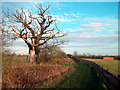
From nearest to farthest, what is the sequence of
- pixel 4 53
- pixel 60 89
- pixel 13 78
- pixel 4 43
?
pixel 60 89
pixel 13 78
pixel 4 53
pixel 4 43

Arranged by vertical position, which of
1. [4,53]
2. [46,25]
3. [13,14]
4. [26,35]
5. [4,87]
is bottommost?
[4,87]

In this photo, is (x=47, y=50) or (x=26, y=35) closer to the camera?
(x=47, y=50)

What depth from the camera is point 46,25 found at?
95.5 ft

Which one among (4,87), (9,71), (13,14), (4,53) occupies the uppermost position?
(13,14)

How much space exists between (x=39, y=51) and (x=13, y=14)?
9.11m

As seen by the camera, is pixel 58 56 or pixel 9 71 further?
pixel 58 56

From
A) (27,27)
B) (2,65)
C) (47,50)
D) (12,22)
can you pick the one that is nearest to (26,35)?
(27,27)

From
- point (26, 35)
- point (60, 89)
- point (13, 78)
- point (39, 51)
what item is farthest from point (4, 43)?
point (26, 35)

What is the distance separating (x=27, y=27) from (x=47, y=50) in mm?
6444

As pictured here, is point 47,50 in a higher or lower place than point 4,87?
higher

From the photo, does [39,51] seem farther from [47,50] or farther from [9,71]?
[9,71]

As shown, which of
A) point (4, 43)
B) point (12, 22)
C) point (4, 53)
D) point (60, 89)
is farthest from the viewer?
point (12, 22)

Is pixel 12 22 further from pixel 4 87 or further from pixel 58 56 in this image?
pixel 4 87

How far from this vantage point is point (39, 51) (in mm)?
25250
